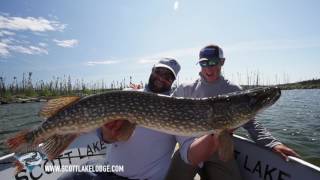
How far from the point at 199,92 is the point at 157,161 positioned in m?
1.47

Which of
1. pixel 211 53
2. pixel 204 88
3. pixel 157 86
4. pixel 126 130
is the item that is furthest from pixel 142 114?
pixel 211 53

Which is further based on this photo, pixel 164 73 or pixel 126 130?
pixel 164 73

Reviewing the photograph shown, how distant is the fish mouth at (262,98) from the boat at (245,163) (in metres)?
0.92

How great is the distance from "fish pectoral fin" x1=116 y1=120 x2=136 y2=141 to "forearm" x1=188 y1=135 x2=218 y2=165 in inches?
27.8

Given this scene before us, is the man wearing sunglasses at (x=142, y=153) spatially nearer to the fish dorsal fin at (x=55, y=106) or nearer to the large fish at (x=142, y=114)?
the large fish at (x=142, y=114)

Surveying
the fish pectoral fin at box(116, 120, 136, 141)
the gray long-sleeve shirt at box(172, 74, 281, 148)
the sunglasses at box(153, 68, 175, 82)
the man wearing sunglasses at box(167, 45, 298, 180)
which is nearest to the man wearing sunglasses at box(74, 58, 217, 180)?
the fish pectoral fin at box(116, 120, 136, 141)

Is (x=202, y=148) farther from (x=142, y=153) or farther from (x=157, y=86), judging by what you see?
(x=157, y=86)

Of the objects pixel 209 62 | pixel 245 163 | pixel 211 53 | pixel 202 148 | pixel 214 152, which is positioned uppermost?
pixel 211 53

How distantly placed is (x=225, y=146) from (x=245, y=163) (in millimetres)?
1847

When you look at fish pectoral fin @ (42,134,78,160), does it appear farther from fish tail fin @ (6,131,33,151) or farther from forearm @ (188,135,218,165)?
forearm @ (188,135,218,165)

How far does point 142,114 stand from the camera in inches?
124

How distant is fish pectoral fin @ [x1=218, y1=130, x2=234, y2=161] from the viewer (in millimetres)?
2975

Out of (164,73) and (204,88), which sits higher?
(164,73)

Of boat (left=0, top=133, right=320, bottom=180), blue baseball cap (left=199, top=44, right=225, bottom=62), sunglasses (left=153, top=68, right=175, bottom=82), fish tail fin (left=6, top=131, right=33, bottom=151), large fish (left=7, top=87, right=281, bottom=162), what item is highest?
blue baseball cap (left=199, top=44, right=225, bottom=62)
